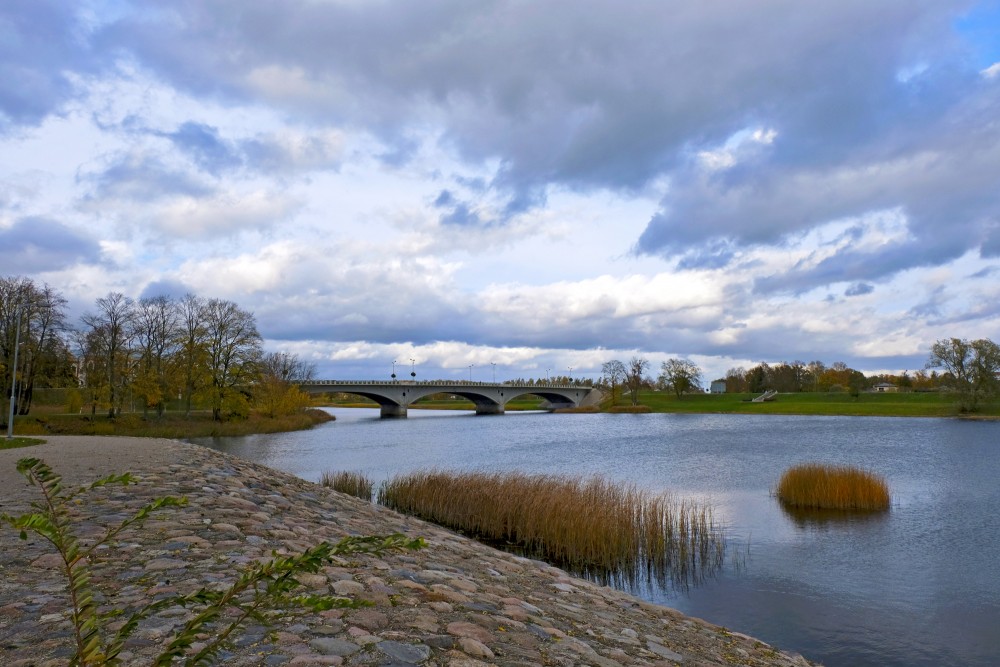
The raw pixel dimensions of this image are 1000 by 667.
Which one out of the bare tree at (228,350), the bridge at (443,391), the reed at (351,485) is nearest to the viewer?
the reed at (351,485)

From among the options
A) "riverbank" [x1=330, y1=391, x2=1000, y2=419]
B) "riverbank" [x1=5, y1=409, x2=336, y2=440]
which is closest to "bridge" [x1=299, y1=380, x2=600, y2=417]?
"riverbank" [x1=330, y1=391, x2=1000, y2=419]

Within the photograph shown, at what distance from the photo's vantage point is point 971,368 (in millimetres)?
72875

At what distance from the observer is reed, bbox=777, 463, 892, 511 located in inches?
832

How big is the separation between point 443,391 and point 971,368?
65085 mm

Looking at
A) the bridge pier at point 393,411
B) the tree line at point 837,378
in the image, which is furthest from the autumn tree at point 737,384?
the bridge pier at point 393,411

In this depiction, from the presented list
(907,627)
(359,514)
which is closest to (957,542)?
(907,627)

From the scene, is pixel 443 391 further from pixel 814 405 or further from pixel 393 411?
pixel 814 405

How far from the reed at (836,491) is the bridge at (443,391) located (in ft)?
221

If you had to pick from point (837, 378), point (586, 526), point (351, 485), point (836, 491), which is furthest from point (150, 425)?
point (837, 378)

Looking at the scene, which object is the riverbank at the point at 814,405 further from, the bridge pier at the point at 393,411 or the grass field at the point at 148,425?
the grass field at the point at 148,425

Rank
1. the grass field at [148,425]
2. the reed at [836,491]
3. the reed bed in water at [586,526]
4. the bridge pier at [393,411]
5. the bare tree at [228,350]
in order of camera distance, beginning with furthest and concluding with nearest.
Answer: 1. the bridge pier at [393,411]
2. the bare tree at [228,350]
3. the grass field at [148,425]
4. the reed at [836,491]
5. the reed bed in water at [586,526]

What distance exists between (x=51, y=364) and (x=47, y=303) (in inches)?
220

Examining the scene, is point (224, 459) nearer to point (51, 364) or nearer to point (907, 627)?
point (907, 627)

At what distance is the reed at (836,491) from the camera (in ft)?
69.3
